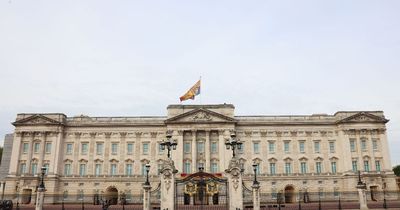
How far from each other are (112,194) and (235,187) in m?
33.3

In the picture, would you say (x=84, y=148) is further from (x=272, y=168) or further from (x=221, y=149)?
(x=272, y=168)

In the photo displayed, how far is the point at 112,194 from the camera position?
5578 centimetres

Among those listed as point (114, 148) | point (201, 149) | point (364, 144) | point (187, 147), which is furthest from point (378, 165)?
point (114, 148)

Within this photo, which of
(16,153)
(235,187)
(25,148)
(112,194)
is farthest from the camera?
(25,148)

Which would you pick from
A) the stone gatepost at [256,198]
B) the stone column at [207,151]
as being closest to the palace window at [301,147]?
the stone column at [207,151]

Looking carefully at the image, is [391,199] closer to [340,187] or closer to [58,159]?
[340,187]

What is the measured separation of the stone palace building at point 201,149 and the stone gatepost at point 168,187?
27908 millimetres

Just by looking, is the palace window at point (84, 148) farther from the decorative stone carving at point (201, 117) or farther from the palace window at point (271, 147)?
the palace window at point (271, 147)

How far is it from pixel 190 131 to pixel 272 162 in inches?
579

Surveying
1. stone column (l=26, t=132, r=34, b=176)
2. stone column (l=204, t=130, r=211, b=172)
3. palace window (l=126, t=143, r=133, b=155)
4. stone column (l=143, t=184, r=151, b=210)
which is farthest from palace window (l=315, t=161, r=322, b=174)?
stone column (l=26, t=132, r=34, b=176)

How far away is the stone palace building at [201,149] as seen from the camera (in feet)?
187

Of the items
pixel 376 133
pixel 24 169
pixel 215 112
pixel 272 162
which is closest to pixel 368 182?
pixel 376 133

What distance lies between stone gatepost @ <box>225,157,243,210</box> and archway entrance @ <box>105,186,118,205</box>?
102ft

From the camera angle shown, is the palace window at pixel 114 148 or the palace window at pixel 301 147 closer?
the palace window at pixel 114 148
